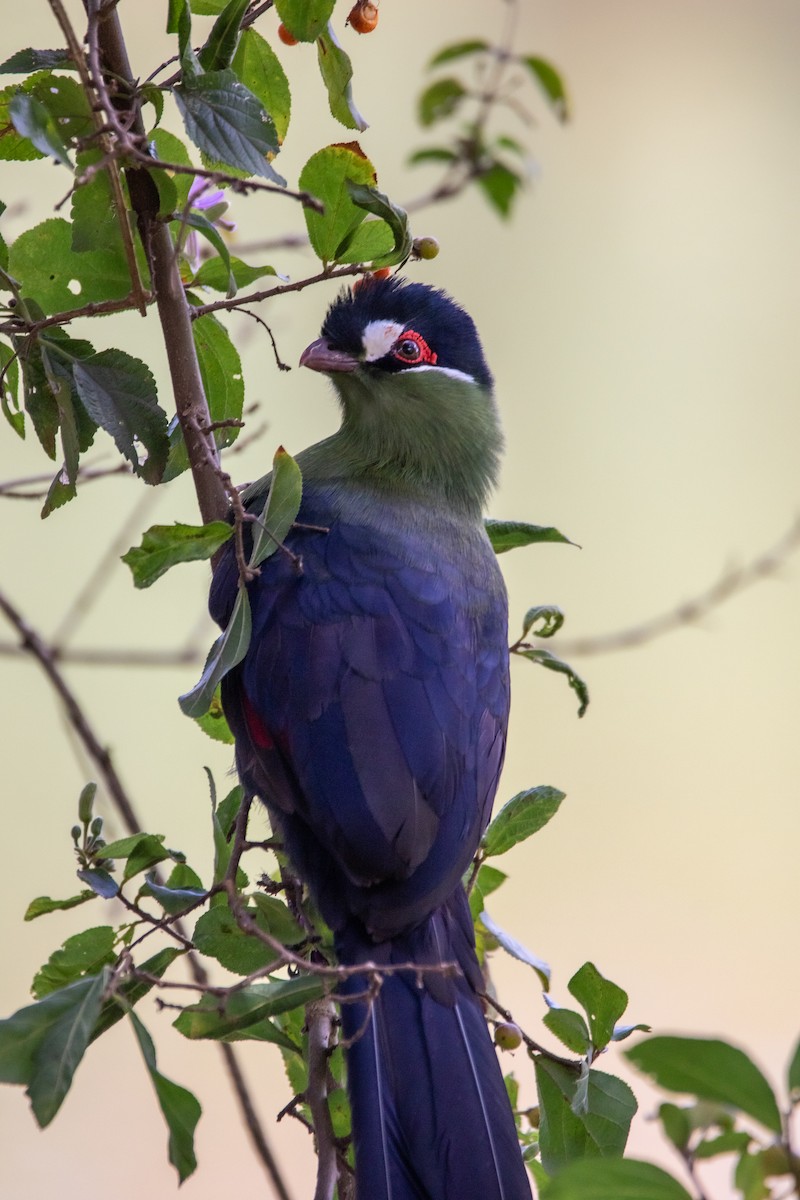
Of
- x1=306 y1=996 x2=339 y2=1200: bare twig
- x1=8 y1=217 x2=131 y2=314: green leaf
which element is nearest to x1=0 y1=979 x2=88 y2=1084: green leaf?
x1=306 y1=996 x2=339 y2=1200: bare twig

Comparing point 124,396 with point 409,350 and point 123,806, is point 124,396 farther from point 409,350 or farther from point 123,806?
point 409,350

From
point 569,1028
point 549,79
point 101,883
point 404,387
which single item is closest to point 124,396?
point 101,883

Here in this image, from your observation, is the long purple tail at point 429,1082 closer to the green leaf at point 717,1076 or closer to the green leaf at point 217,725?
the green leaf at point 217,725

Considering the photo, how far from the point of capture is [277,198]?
4.02 meters

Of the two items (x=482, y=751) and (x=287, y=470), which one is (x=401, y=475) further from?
(x=287, y=470)

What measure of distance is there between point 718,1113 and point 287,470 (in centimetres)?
78

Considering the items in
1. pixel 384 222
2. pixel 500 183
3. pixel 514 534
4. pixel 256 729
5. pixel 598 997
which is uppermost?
pixel 500 183

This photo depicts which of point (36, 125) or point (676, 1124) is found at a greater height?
point (36, 125)

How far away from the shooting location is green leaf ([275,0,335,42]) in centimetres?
135

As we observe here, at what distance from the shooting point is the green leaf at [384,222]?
4.29 feet

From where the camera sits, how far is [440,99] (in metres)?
2.66

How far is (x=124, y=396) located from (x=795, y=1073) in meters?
1.00

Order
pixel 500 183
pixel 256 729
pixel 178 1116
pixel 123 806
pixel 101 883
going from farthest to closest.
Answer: pixel 500 183 < pixel 123 806 < pixel 256 729 < pixel 101 883 < pixel 178 1116

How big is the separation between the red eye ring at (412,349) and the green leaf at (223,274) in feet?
1.77
